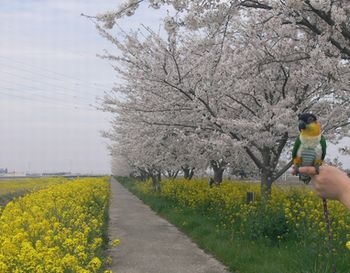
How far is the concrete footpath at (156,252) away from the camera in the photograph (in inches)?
322

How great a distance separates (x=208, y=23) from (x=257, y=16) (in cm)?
275

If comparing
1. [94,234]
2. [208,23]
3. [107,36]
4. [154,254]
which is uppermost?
[107,36]

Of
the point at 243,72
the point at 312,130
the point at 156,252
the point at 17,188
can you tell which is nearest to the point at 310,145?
the point at 312,130

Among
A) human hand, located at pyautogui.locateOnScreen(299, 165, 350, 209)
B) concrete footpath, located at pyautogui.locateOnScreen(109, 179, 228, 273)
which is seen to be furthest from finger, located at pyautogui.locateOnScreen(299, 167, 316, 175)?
concrete footpath, located at pyautogui.locateOnScreen(109, 179, 228, 273)

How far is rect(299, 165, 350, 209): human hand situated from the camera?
5.89ft

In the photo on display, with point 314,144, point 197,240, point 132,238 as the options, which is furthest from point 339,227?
point 314,144

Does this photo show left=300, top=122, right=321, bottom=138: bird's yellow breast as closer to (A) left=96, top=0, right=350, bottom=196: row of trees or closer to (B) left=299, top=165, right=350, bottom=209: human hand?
(B) left=299, top=165, right=350, bottom=209: human hand

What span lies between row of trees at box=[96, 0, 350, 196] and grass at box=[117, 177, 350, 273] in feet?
5.68

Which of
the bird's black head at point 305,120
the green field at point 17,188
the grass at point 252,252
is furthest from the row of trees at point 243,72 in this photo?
the green field at point 17,188

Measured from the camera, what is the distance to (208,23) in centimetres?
596

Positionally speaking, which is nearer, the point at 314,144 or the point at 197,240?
the point at 314,144

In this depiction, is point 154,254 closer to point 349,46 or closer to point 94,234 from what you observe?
point 94,234

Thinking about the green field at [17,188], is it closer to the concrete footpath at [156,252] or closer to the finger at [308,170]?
the concrete footpath at [156,252]

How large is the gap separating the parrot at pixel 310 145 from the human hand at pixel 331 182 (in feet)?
0.13
